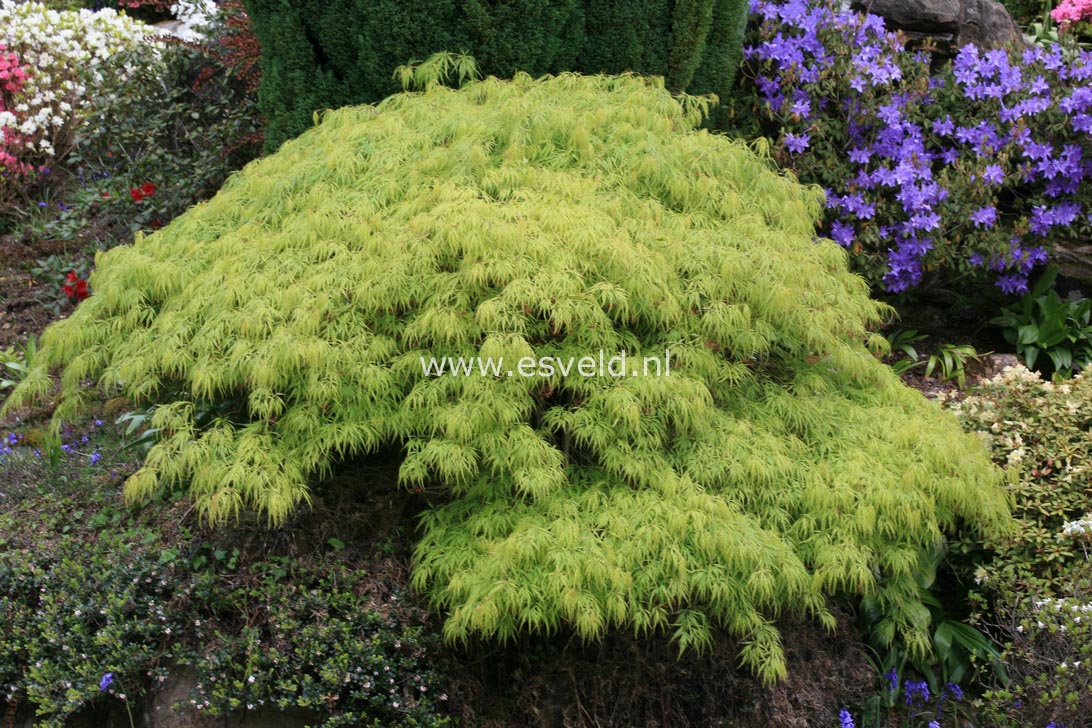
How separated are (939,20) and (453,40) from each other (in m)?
3.50

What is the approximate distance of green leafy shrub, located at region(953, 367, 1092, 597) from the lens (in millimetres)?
4137

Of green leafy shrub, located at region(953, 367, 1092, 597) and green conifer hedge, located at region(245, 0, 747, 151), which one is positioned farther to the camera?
green conifer hedge, located at region(245, 0, 747, 151)

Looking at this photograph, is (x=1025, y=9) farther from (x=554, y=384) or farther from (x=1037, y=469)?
(x=554, y=384)

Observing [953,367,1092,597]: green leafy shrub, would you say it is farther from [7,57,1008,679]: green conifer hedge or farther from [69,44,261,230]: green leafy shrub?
[69,44,261,230]: green leafy shrub

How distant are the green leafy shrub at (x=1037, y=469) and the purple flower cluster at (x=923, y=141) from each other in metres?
1.36

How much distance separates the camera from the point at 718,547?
3418 millimetres

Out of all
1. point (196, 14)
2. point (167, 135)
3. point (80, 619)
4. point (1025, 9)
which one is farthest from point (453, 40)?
point (1025, 9)

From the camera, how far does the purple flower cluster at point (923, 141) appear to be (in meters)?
6.02

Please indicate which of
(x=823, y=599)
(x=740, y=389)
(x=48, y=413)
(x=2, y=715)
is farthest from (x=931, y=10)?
(x=2, y=715)

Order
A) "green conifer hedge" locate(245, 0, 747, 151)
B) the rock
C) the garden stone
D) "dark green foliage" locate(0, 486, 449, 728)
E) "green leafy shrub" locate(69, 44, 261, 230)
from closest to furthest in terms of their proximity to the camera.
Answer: "dark green foliage" locate(0, 486, 449, 728) < "green conifer hedge" locate(245, 0, 747, 151) < the garden stone < the rock < "green leafy shrub" locate(69, 44, 261, 230)

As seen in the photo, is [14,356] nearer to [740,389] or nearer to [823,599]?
[740,389]

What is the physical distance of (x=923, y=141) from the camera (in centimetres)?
630

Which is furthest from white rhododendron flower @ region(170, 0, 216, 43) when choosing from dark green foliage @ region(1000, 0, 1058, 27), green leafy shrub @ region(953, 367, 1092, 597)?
A: dark green foliage @ region(1000, 0, 1058, 27)

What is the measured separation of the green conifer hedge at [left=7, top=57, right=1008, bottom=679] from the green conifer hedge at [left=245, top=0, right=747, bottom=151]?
1134mm
